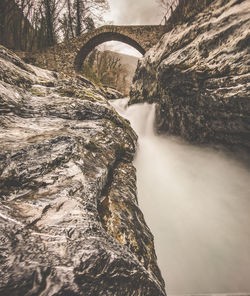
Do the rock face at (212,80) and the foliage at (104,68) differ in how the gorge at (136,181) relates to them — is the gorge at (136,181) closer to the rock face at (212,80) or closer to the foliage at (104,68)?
the rock face at (212,80)

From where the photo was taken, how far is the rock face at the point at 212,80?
2.82 m

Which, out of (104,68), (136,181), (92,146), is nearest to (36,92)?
(92,146)

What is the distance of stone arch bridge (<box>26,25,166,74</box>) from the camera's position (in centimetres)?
935

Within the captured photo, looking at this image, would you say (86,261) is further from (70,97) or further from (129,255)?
(70,97)

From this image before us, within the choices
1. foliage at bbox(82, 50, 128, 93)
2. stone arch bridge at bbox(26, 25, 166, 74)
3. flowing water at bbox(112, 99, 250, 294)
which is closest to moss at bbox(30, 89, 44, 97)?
flowing water at bbox(112, 99, 250, 294)

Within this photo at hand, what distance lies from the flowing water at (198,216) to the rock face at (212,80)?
1.91 ft

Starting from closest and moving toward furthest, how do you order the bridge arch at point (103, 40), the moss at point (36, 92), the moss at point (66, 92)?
the moss at point (36, 92) < the moss at point (66, 92) < the bridge arch at point (103, 40)

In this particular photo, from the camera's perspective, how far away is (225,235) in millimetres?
2189

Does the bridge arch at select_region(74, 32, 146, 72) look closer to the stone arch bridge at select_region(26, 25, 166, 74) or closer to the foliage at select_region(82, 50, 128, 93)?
the stone arch bridge at select_region(26, 25, 166, 74)

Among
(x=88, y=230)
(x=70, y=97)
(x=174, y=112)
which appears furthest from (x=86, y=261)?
(x=174, y=112)

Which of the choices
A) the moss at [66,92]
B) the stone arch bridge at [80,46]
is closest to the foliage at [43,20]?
the stone arch bridge at [80,46]

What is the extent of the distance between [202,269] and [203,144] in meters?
2.69

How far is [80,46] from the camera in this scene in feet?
32.4

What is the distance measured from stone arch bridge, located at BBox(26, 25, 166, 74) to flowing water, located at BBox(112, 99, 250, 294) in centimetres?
853
